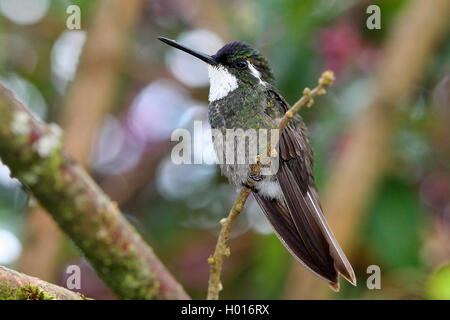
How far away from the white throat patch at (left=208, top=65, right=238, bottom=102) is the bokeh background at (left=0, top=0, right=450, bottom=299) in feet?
3.13

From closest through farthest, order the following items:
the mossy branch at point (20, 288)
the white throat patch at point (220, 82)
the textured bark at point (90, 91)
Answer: the mossy branch at point (20, 288) → the white throat patch at point (220, 82) → the textured bark at point (90, 91)

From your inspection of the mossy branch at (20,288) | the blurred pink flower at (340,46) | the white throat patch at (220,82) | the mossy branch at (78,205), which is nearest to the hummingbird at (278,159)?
the white throat patch at (220,82)

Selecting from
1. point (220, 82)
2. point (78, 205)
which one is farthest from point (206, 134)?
point (78, 205)

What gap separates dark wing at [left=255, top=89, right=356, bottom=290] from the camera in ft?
7.59

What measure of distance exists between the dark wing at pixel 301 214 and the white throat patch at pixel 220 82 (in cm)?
22

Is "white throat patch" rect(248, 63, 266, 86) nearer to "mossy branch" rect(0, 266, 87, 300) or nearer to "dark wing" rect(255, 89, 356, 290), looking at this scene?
"dark wing" rect(255, 89, 356, 290)

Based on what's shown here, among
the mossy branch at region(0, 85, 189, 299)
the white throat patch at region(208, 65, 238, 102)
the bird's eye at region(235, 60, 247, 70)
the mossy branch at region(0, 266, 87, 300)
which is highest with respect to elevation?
the bird's eye at region(235, 60, 247, 70)

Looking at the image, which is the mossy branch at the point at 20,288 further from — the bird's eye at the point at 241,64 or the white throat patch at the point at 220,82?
the bird's eye at the point at 241,64

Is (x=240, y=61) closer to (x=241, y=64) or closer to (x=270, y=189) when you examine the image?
(x=241, y=64)

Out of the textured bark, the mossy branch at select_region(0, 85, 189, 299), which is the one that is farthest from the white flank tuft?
the textured bark

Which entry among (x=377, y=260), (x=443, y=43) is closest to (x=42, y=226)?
(x=377, y=260)

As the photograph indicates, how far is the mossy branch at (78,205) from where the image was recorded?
6.59 ft

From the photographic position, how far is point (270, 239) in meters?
3.58

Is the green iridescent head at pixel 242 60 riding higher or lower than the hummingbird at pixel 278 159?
higher
